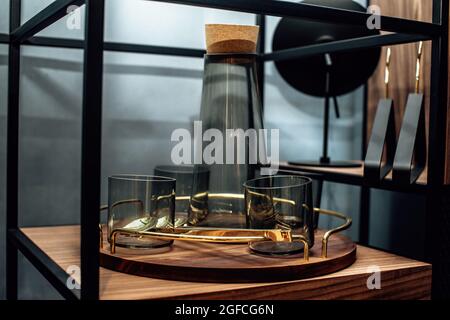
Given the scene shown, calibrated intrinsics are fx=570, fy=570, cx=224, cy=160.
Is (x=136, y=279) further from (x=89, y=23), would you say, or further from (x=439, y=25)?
(x=439, y=25)

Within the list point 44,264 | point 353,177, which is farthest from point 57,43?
point 353,177

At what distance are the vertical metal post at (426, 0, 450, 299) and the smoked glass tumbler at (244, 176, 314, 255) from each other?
17cm

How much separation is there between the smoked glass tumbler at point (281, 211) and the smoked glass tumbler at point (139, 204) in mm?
103

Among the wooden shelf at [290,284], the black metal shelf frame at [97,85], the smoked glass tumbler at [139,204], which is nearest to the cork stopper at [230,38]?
the black metal shelf frame at [97,85]

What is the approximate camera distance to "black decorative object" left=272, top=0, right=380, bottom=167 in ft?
3.42

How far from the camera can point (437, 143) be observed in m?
0.75

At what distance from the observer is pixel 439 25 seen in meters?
0.74

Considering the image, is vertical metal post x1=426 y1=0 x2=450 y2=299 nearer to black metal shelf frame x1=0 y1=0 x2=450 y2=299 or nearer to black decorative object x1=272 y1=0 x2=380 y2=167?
black metal shelf frame x1=0 y1=0 x2=450 y2=299

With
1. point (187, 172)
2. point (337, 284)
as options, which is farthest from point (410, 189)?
point (187, 172)

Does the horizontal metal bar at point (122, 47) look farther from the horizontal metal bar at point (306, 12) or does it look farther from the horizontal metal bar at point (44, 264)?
the horizontal metal bar at point (306, 12)

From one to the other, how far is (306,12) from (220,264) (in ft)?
0.98

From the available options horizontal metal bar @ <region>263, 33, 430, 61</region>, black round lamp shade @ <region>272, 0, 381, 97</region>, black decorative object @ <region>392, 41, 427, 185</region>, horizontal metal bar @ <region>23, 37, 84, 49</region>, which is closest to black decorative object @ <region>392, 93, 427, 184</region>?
black decorative object @ <region>392, 41, 427, 185</region>

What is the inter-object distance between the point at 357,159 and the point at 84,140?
884 millimetres

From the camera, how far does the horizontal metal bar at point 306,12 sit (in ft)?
1.94
